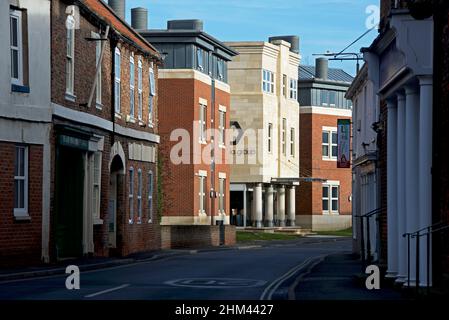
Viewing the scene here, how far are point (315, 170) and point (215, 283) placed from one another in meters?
65.2

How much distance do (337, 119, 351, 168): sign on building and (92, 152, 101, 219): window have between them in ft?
56.4

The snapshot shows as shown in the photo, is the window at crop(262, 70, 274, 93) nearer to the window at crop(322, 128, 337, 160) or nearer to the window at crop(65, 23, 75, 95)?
the window at crop(322, 128, 337, 160)

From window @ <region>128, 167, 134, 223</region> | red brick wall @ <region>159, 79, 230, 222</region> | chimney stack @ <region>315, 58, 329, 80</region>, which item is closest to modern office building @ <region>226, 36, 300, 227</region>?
chimney stack @ <region>315, 58, 329, 80</region>

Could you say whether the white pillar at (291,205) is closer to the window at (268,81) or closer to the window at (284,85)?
the window at (284,85)

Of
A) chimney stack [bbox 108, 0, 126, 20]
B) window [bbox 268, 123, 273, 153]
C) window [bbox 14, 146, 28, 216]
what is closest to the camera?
window [bbox 14, 146, 28, 216]

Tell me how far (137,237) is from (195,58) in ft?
60.9

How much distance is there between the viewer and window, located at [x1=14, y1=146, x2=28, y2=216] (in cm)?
3222

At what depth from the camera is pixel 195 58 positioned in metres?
63.4

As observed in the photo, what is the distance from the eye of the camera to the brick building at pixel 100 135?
3531 centimetres

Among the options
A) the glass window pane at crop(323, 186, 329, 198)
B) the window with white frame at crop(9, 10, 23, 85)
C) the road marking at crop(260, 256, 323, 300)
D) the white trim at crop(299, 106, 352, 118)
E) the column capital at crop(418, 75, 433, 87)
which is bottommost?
the road marking at crop(260, 256, 323, 300)

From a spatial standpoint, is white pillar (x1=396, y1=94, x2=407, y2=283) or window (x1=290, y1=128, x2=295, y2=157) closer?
white pillar (x1=396, y1=94, x2=407, y2=283)

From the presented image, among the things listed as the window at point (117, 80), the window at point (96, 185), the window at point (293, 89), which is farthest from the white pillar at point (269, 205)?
the window at point (96, 185)

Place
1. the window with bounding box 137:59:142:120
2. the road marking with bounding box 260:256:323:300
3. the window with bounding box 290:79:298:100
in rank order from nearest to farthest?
the road marking with bounding box 260:256:323:300
the window with bounding box 137:59:142:120
the window with bounding box 290:79:298:100
